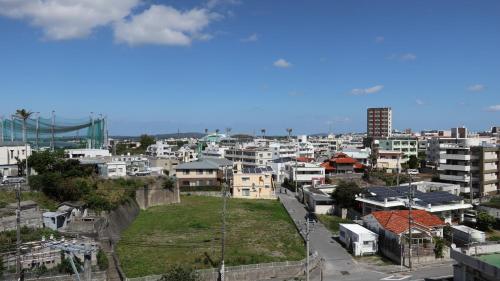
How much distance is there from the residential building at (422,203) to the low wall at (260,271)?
490 inches

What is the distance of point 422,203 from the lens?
33469 mm

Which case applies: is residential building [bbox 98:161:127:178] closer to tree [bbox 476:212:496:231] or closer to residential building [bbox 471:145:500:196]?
tree [bbox 476:212:496:231]

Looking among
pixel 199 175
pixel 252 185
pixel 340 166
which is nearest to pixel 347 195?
pixel 252 185

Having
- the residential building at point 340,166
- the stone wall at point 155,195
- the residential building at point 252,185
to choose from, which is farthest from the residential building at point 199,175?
the residential building at point 340,166

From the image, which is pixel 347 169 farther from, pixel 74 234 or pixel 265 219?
pixel 74 234

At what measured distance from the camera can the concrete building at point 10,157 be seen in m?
44.6

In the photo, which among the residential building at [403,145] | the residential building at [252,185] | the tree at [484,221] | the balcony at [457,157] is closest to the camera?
the tree at [484,221]

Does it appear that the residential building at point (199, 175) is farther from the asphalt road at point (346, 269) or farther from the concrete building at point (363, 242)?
the concrete building at point (363, 242)

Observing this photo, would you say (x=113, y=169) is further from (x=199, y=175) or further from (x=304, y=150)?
(x=304, y=150)

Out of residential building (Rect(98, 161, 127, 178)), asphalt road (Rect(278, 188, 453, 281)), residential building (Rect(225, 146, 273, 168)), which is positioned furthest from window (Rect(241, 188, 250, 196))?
asphalt road (Rect(278, 188, 453, 281))

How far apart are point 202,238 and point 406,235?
43.2 ft

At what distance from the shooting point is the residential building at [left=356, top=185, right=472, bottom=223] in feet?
110

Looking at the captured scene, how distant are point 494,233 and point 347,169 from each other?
34343 millimetres

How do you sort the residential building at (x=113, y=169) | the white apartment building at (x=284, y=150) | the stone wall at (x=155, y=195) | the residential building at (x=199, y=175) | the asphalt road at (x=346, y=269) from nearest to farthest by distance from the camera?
the asphalt road at (x=346, y=269), the stone wall at (x=155, y=195), the residential building at (x=113, y=169), the residential building at (x=199, y=175), the white apartment building at (x=284, y=150)
